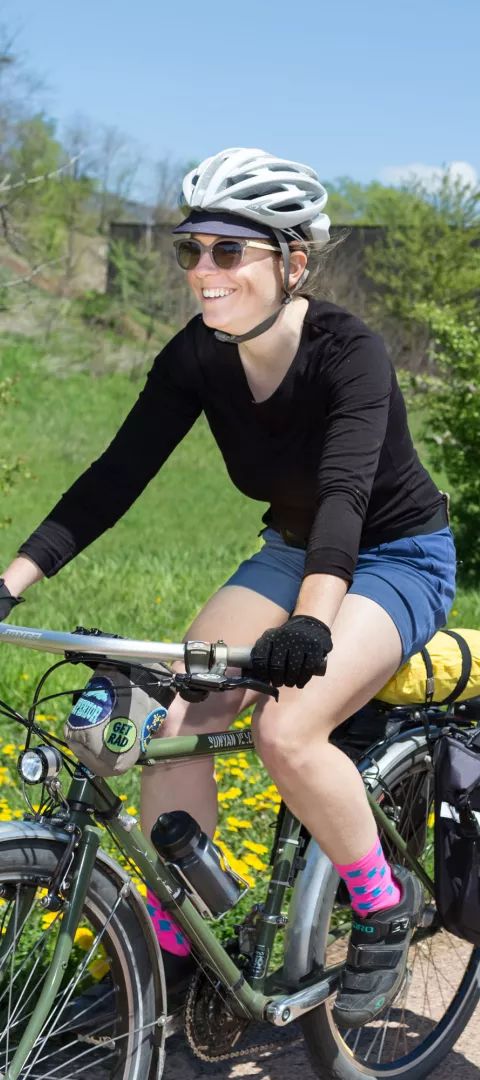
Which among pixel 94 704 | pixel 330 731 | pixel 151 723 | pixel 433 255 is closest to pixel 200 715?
pixel 330 731

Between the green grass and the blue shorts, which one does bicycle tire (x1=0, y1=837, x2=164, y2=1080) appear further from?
the green grass

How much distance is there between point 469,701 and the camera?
3.22 m

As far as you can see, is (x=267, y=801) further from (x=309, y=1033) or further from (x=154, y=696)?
(x=154, y=696)

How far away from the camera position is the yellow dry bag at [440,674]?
10.1 feet

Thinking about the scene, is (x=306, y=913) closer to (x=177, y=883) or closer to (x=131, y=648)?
(x=177, y=883)

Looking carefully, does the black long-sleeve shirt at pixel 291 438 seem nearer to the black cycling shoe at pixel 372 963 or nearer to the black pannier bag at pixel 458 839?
the black pannier bag at pixel 458 839

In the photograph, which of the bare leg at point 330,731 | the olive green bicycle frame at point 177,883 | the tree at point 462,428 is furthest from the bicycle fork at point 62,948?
the tree at point 462,428

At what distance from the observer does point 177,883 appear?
2635 millimetres

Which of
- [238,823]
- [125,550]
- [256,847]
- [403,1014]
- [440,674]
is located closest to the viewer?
[440,674]

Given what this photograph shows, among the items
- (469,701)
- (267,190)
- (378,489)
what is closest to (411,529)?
(378,489)

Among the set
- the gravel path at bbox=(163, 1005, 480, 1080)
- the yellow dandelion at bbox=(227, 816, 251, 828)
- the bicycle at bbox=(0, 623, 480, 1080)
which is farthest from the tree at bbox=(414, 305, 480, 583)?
the gravel path at bbox=(163, 1005, 480, 1080)

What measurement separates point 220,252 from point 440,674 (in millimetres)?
1158

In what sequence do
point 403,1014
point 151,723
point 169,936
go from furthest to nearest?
point 403,1014 < point 169,936 < point 151,723

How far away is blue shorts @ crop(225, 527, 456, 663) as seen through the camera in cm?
291
